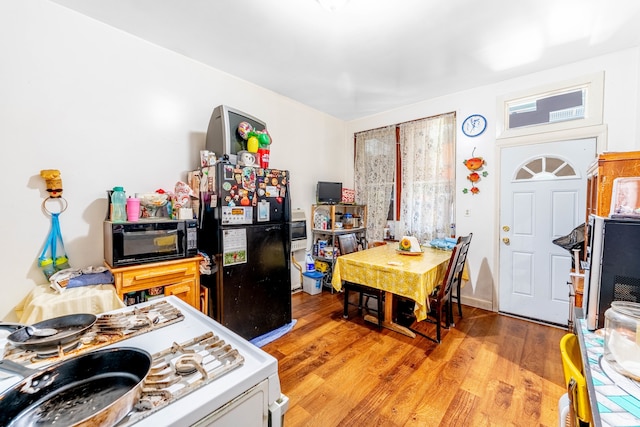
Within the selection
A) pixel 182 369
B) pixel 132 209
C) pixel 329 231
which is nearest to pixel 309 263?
pixel 329 231

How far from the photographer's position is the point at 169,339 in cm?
96

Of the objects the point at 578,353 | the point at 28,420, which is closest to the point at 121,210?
the point at 28,420

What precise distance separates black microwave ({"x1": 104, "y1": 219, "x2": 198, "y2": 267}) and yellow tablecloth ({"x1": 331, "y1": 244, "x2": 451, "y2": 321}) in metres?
1.49

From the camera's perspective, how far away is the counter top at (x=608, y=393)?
2.28 ft

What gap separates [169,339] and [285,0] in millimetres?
2190

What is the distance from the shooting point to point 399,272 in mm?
2346

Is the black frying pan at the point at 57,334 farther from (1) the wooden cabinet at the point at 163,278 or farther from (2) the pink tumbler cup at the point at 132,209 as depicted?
(2) the pink tumbler cup at the point at 132,209

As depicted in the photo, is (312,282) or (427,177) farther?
(312,282)

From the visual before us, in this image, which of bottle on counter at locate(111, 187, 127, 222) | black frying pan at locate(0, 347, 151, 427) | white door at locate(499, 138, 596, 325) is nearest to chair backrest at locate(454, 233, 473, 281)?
white door at locate(499, 138, 596, 325)

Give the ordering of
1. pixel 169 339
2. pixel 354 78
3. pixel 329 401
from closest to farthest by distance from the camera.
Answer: pixel 169 339 → pixel 329 401 → pixel 354 78

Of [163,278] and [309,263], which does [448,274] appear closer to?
[309,263]

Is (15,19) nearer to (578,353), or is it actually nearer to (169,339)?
(169,339)

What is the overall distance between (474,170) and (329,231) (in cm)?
202

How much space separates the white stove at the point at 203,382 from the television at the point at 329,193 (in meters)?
3.01
